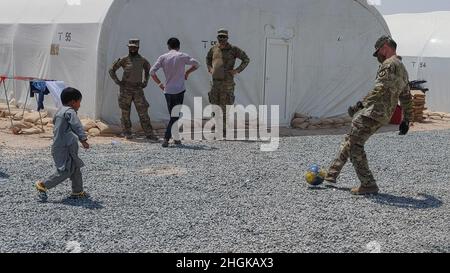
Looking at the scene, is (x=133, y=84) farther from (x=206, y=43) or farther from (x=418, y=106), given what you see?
(x=418, y=106)

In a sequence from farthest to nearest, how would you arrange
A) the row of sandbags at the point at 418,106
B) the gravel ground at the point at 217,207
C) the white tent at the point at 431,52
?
1. the white tent at the point at 431,52
2. the row of sandbags at the point at 418,106
3. the gravel ground at the point at 217,207

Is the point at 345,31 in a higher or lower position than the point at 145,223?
higher

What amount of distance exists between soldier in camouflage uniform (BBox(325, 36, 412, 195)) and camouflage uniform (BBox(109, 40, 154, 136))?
494 centimetres

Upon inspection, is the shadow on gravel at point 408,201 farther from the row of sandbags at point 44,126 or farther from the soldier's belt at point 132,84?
the row of sandbags at point 44,126

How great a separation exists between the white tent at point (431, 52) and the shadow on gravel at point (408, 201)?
13.5 metres

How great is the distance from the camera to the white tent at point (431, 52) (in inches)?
765

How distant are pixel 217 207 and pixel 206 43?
295 inches

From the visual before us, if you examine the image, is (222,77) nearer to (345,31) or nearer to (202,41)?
(202,41)

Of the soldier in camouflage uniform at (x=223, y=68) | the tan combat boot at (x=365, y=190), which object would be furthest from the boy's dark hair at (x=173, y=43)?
the tan combat boot at (x=365, y=190)

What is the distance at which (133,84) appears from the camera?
1088 cm

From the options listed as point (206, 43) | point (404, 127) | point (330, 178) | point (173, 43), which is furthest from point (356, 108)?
point (206, 43)

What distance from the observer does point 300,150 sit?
1059 centimetres
